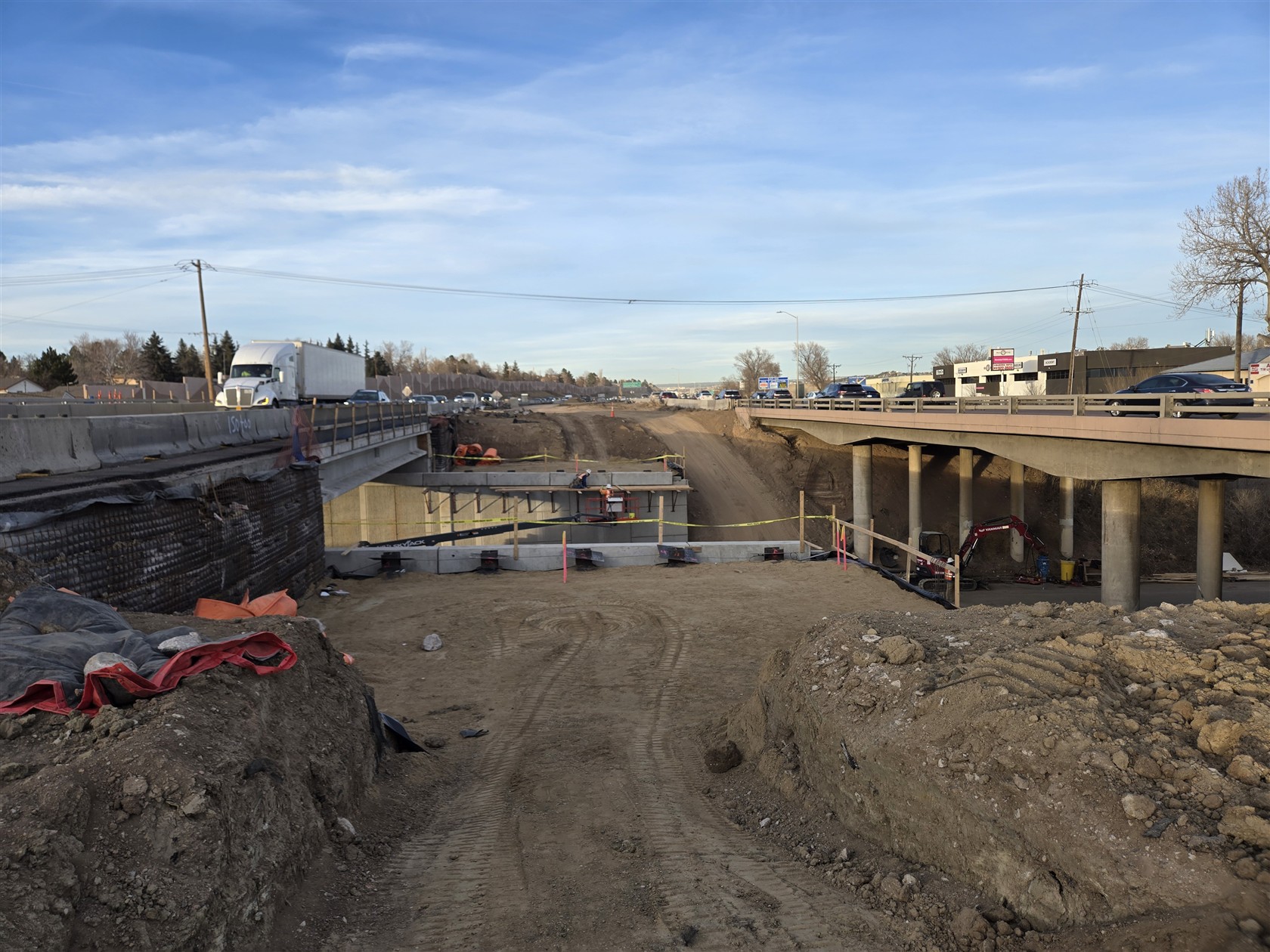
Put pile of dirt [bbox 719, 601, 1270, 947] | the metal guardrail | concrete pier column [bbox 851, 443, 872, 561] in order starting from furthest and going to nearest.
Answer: concrete pier column [bbox 851, 443, 872, 561]
the metal guardrail
pile of dirt [bbox 719, 601, 1270, 947]

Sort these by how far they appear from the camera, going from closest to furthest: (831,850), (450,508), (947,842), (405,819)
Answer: (947,842) < (831,850) < (405,819) < (450,508)

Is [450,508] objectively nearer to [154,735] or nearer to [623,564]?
[623,564]

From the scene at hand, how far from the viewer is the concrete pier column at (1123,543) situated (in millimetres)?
20656

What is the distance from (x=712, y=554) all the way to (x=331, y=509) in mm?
23120

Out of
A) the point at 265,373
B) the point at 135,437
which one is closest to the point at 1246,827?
the point at 135,437

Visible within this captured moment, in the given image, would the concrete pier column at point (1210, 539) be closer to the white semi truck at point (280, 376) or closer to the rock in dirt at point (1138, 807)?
the rock in dirt at point (1138, 807)

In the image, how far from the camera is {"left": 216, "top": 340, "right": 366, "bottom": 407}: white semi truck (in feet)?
114

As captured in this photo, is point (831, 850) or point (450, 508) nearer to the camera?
point (831, 850)

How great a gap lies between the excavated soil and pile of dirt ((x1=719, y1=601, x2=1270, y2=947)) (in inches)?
0.7

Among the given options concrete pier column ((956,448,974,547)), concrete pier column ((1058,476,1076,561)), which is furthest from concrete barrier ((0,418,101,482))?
concrete pier column ((1058,476,1076,561))

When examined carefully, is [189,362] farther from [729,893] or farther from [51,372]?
[729,893]

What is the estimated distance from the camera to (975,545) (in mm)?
37406

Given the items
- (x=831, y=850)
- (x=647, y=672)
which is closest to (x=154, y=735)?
(x=831, y=850)

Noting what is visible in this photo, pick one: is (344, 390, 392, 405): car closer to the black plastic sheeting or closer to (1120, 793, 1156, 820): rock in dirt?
A: the black plastic sheeting
